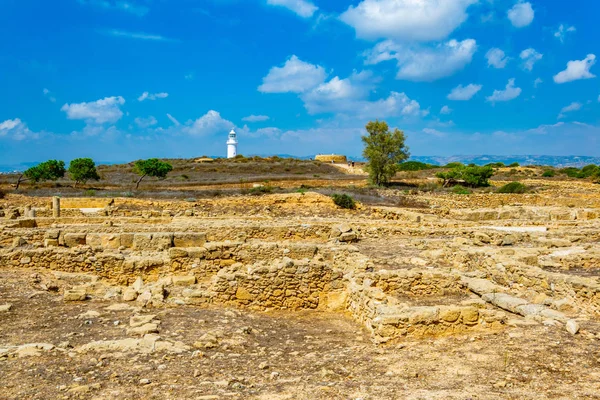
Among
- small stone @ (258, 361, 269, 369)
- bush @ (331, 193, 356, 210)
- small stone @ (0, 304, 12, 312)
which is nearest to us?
small stone @ (258, 361, 269, 369)

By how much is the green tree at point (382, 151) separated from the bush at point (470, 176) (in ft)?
14.6

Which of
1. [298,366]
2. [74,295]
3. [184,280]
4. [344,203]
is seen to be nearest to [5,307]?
[74,295]

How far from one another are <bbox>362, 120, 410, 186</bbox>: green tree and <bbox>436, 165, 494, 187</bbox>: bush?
176 inches

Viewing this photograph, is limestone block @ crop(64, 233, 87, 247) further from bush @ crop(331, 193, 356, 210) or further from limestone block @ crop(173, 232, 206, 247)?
bush @ crop(331, 193, 356, 210)

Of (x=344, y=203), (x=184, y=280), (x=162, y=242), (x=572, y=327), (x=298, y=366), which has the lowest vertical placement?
(x=298, y=366)

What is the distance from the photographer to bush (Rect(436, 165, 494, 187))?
3625 cm

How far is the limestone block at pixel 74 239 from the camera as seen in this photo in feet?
39.4

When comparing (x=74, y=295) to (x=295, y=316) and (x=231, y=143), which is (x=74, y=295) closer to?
(x=295, y=316)

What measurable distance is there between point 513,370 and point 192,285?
6.10m

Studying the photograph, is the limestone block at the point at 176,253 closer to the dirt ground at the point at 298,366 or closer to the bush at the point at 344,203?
the dirt ground at the point at 298,366

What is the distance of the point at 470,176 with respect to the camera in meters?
36.3

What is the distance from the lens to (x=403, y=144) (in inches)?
1428

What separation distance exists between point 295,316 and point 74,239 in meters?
6.88

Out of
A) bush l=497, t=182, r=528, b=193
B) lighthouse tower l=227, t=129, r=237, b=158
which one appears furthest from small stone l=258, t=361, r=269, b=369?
lighthouse tower l=227, t=129, r=237, b=158
